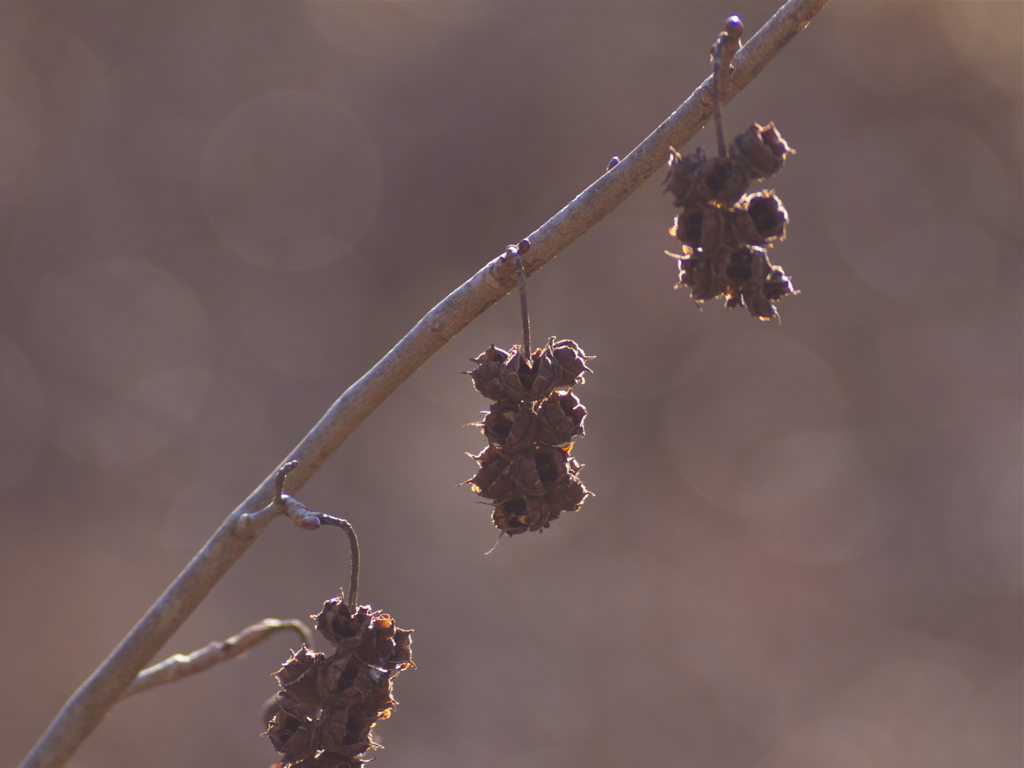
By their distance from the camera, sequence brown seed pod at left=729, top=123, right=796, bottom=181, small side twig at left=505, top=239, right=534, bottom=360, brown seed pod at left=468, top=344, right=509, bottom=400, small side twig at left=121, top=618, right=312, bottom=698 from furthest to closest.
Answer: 1. small side twig at left=121, top=618, right=312, bottom=698
2. brown seed pod at left=468, top=344, right=509, bottom=400
3. small side twig at left=505, top=239, right=534, bottom=360
4. brown seed pod at left=729, top=123, right=796, bottom=181

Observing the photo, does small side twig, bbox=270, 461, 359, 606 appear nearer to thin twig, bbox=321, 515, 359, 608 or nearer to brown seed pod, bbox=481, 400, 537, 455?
thin twig, bbox=321, 515, 359, 608

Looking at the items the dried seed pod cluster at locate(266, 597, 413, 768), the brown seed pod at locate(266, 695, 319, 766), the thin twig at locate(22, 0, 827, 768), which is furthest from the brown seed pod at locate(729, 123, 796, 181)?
the brown seed pod at locate(266, 695, 319, 766)

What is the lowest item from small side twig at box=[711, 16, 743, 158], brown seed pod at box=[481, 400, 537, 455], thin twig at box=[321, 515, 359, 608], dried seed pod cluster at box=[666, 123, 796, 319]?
thin twig at box=[321, 515, 359, 608]

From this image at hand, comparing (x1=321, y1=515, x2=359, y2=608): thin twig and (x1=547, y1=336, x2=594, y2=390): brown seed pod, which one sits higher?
(x1=547, y1=336, x2=594, y2=390): brown seed pod

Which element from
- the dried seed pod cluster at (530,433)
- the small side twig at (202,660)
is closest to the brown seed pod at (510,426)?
the dried seed pod cluster at (530,433)

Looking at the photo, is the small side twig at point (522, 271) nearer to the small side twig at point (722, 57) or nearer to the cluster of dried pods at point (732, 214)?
the cluster of dried pods at point (732, 214)

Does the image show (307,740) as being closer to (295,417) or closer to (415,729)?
(415,729)
